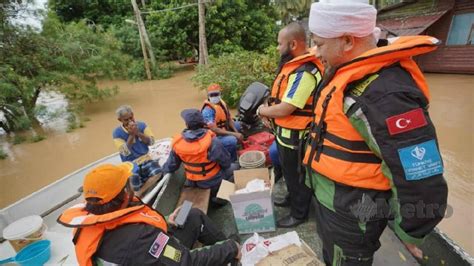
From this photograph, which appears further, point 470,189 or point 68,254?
point 470,189

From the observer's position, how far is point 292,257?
205 centimetres

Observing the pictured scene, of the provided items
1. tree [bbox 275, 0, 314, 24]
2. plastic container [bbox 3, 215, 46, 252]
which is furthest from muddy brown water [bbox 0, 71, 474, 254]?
tree [bbox 275, 0, 314, 24]

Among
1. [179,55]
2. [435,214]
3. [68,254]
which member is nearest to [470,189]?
[435,214]

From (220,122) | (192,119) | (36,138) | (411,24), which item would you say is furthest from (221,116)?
(411,24)

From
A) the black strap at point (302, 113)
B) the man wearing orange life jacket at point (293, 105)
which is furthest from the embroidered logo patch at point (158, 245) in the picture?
the black strap at point (302, 113)

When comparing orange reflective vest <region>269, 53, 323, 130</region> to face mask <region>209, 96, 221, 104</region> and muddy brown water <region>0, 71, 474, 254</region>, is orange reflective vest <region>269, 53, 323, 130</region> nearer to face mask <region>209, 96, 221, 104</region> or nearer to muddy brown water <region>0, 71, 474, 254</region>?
face mask <region>209, 96, 221, 104</region>

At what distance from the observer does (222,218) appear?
9.50 feet

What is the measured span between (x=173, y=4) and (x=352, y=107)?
13864mm

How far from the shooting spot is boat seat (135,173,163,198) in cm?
318

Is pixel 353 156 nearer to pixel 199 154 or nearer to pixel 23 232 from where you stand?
pixel 199 154

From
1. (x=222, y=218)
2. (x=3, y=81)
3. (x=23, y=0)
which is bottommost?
(x=222, y=218)

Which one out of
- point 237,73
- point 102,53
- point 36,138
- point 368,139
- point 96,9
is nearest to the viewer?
point 368,139

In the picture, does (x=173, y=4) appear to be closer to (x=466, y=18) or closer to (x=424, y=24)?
(x=424, y=24)

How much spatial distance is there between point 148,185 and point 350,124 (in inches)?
105
